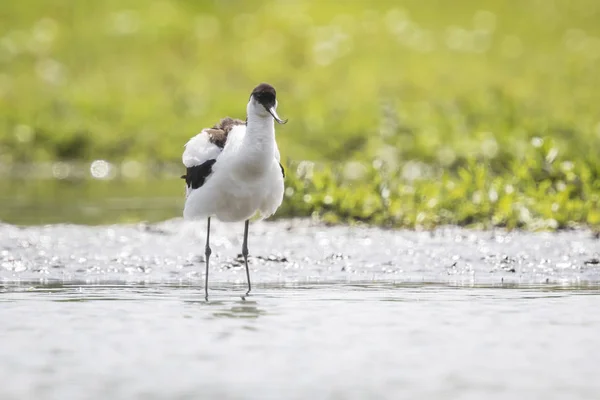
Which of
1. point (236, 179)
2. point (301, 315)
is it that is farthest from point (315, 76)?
point (301, 315)

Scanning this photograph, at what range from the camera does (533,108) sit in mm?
25906

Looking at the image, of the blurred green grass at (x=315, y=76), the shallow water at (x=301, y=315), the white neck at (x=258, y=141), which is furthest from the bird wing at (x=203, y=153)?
the blurred green grass at (x=315, y=76)

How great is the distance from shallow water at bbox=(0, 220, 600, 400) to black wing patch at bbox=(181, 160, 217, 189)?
0.74 meters

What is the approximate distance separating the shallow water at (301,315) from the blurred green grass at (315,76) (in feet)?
14.8

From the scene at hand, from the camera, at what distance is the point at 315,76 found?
28.9m

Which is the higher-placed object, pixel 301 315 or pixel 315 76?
pixel 315 76

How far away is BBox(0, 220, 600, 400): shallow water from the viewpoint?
5848 mm

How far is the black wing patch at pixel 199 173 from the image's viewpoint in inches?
367

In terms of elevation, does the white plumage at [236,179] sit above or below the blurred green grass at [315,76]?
below

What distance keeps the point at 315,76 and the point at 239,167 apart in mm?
20142

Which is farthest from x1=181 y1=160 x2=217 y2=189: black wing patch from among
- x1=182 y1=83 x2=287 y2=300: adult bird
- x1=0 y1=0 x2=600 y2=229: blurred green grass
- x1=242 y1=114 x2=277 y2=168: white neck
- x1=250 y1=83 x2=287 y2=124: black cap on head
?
x1=0 y1=0 x2=600 y2=229: blurred green grass

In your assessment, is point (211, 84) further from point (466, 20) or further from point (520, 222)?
point (520, 222)

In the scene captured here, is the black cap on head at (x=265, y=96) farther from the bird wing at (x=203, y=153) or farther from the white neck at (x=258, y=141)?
the bird wing at (x=203, y=153)

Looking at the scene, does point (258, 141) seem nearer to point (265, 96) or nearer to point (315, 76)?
point (265, 96)
